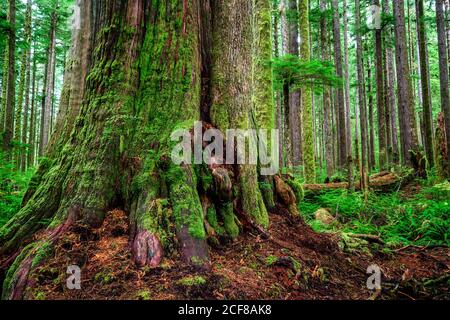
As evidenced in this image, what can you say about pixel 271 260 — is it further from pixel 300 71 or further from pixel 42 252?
pixel 300 71

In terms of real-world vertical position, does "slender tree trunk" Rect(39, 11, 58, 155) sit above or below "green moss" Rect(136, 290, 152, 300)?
above

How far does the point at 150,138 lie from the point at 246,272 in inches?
70.9

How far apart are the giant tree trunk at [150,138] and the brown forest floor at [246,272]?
0.15 meters

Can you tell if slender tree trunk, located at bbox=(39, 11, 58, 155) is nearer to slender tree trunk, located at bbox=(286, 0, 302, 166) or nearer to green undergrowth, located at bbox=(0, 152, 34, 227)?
green undergrowth, located at bbox=(0, 152, 34, 227)

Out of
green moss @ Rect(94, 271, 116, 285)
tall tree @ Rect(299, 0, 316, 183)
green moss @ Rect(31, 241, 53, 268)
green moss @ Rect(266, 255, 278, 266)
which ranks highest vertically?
tall tree @ Rect(299, 0, 316, 183)

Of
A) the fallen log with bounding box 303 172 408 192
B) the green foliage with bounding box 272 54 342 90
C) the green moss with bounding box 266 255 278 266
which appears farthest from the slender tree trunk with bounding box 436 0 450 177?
the green moss with bounding box 266 255 278 266

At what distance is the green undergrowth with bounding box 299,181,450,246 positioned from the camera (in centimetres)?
554

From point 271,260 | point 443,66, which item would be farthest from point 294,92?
point 271,260

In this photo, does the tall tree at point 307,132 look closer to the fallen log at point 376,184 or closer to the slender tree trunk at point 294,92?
the slender tree trunk at point 294,92

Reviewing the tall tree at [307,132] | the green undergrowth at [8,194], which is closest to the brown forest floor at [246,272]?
the green undergrowth at [8,194]

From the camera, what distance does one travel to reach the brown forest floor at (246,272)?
246 centimetres

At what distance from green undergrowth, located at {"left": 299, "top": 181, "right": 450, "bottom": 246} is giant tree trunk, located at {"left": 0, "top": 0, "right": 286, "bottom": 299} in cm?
307

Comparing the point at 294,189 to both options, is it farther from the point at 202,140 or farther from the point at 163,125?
the point at 163,125
